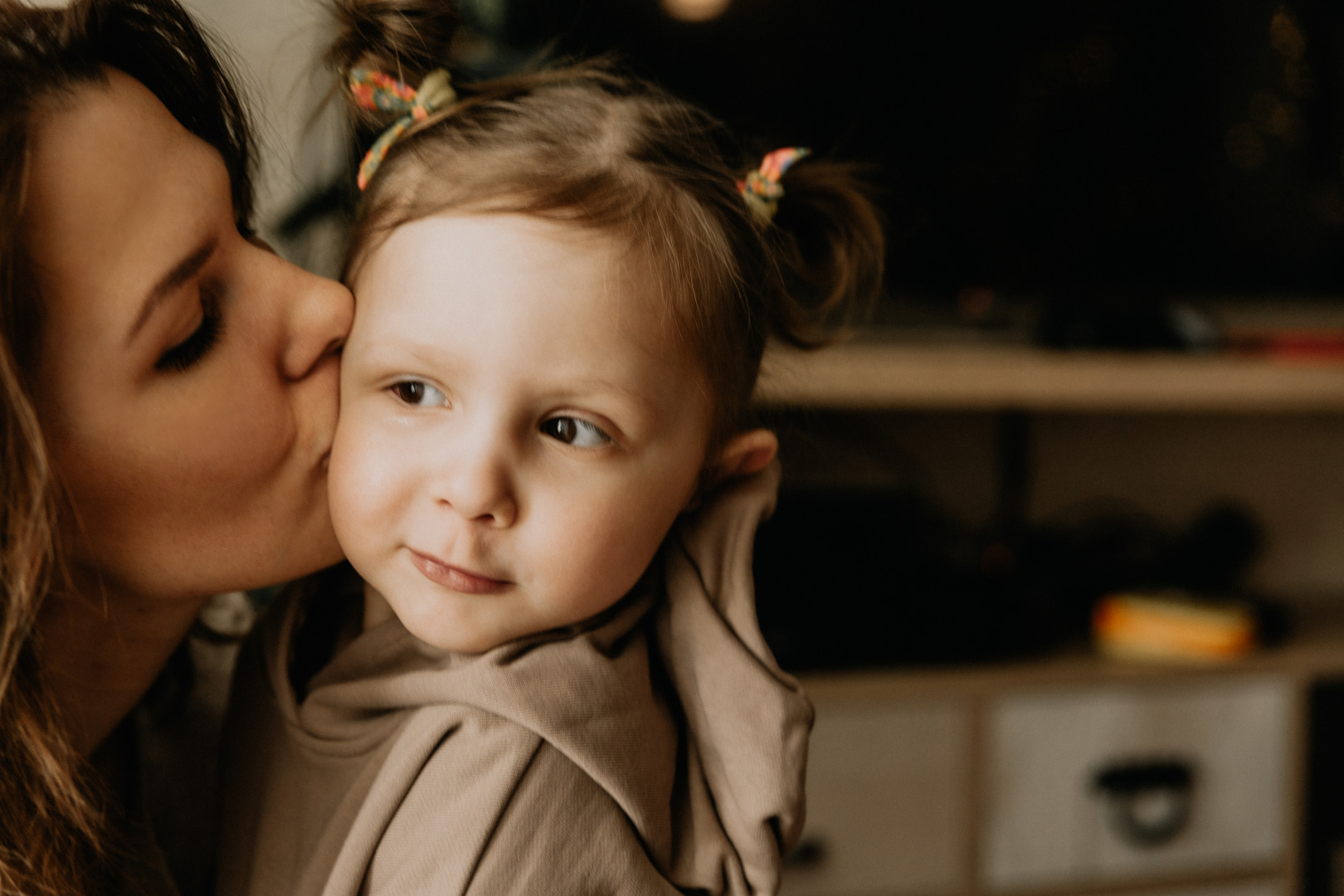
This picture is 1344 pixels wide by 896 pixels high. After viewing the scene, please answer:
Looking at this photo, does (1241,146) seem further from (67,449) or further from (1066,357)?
(67,449)

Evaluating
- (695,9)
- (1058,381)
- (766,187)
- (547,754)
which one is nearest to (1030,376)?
(1058,381)

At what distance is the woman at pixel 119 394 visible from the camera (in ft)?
1.66

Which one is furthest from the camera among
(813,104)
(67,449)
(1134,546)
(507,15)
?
(1134,546)

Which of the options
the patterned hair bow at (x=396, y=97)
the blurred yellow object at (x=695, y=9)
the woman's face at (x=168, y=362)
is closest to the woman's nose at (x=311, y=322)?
the woman's face at (x=168, y=362)

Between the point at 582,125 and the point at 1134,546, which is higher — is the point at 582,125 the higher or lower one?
the higher one

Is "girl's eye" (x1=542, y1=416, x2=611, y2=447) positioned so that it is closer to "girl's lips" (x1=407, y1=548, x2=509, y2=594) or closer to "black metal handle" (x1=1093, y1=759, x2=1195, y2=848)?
"girl's lips" (x1=407, y1=548, x2=509, y2=594)

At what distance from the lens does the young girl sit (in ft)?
1.84

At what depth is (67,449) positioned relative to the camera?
0.54m

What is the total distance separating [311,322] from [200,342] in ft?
0.20

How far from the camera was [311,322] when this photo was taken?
2.00 feet

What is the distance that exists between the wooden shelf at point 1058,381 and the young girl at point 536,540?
0.65 meters

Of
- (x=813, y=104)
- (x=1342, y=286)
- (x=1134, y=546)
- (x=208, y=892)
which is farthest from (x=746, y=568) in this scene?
(x=1342, y=286)

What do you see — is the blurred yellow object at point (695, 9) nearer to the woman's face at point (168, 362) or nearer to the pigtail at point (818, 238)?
the pigtail at point (818, 238)

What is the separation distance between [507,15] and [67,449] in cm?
106
